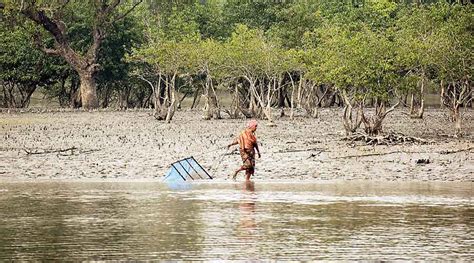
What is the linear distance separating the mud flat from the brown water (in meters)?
3.70

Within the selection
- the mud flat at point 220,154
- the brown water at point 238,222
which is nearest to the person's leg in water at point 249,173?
the brown water at point 238,222

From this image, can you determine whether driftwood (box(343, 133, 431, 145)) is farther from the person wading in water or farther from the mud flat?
the person wading in water

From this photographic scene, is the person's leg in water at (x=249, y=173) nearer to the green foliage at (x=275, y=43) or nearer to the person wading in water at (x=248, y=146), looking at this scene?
the person wading in water at (x=248, y=146)

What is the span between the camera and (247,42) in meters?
57.3

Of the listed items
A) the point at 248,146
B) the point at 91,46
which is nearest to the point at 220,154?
the point at 248,146

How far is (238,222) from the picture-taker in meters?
17.0

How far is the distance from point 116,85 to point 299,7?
20789mm

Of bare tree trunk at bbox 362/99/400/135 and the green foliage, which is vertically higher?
the green foliage

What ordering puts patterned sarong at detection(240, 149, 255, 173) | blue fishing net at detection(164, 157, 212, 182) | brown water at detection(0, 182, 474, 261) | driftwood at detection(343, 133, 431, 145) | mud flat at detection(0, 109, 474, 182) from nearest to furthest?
brown water at detection(0, 182, 474, 261)
patterned sarong at detection(240, 149, 255, 173)
blue fishing net at detection(164, 157, 212, 182)
mud flat at detection(0, 109, 474, 182)
driftwood at detection(343, 133, 431, 145)

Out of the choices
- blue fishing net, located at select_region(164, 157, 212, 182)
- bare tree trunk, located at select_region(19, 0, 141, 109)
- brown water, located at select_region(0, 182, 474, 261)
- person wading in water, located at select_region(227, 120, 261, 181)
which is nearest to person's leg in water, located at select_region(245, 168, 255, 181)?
person wading in water, located at select_region(227, 120, 261, 181)

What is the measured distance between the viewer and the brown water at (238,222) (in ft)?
45.4

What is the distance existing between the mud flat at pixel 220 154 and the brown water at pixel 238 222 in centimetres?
370

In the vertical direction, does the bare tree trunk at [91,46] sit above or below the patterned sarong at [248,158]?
above

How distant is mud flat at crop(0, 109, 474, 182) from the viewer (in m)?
28.4
